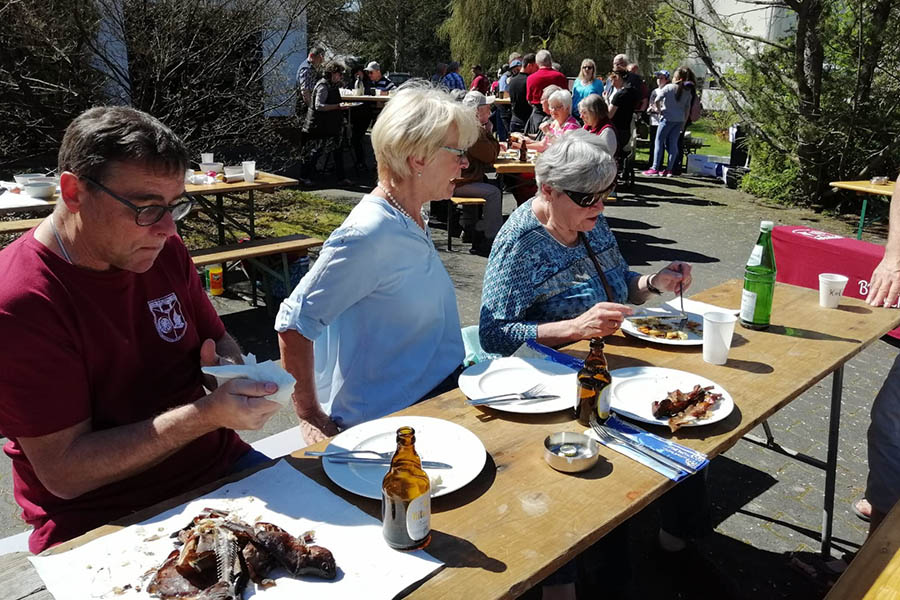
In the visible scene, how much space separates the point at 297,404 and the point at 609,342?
3.72 ft

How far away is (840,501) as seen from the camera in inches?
131

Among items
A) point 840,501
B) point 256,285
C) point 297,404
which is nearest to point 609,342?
point 297,404

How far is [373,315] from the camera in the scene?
7.84 feet

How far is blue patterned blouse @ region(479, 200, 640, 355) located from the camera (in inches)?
105

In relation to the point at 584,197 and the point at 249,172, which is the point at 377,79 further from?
the point at 584,197

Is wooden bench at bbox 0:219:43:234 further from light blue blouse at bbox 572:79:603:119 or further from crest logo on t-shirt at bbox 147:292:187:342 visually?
light blue blouse at bbox 572:79:603:119

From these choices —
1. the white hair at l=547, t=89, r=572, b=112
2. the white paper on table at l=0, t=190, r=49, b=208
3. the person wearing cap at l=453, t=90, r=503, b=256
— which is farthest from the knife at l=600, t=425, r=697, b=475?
the white hair at l=547, t=89, r=572, b=112

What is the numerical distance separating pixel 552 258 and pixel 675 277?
0.53m

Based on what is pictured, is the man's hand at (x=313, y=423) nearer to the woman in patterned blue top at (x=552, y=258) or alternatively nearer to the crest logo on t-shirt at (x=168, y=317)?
the crest logo on t-shirt at (x=168, y=317)

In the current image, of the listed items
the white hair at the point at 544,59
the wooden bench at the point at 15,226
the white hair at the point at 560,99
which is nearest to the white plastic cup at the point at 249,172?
the wooden bench at the point at 15,226

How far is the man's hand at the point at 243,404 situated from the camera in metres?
1.52

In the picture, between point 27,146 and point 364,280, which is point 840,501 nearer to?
Answer: point 364,280

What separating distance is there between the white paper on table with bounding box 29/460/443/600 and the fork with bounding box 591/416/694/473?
0.66 meters

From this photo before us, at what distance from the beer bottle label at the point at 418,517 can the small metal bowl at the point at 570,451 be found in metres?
0.43
